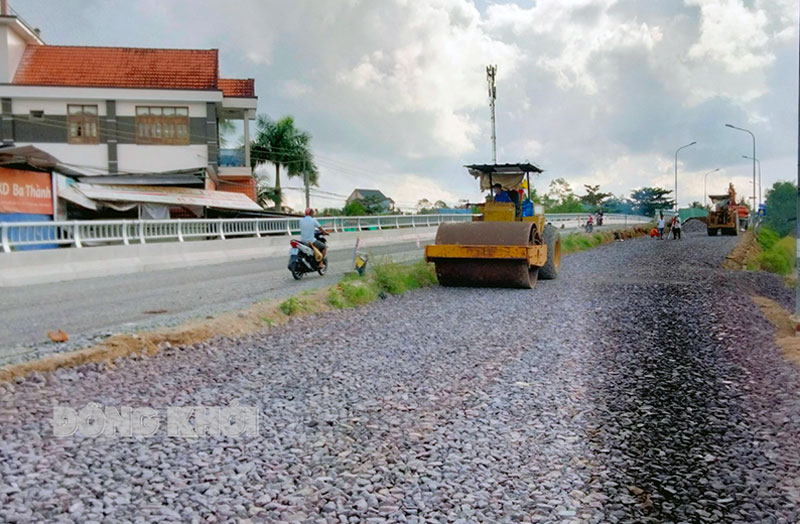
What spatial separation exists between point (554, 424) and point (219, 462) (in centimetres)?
266

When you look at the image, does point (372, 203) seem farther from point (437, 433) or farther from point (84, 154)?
point (437, 433)

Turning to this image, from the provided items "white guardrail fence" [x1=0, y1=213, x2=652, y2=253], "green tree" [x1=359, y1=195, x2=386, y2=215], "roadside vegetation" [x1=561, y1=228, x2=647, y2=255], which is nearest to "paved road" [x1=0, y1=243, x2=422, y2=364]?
"white guardrail fence" [x1=0, y1=213, x2=652, y2=253]

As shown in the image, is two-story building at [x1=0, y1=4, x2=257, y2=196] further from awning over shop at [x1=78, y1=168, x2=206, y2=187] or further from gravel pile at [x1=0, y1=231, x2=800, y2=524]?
gravel pile at [x1=0, y1=231, x2=800, y2=524]

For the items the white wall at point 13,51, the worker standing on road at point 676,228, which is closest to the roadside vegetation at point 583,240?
the worker standing on road at point 676,228

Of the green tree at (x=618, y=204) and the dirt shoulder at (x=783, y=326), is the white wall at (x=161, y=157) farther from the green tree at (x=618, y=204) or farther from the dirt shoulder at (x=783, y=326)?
the green tree at (x=618, y=204)

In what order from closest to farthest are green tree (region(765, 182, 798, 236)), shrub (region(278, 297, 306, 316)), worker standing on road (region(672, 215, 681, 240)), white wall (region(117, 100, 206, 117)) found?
shrub (region(278, 297, 306, 316)), white wall (region(117, 100, 206, 117)), worker standing on road (region(672, 215, 681, 240)), green tree (region(765, 182, 798, 236))

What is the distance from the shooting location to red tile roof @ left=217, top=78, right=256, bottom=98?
38281 millimetres

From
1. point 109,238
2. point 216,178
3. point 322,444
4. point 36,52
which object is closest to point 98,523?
point 322,444

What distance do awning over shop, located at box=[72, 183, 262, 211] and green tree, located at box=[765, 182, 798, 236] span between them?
3693cm

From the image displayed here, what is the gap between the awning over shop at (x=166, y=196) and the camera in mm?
27453

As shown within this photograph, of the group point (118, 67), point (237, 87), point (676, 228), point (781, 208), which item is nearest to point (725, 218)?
point (676, 228)

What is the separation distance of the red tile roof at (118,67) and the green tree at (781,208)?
3934 centimetres

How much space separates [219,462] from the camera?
4.60m

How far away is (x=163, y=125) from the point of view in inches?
1383
